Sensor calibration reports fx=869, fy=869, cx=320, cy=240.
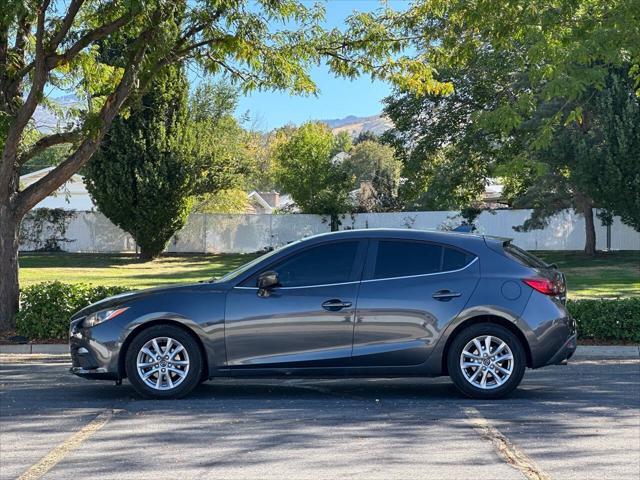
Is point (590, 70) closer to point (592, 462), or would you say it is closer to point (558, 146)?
point (592, 462)

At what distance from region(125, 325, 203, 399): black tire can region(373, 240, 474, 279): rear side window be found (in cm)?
193

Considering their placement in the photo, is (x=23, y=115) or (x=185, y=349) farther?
(x=23, y=115)

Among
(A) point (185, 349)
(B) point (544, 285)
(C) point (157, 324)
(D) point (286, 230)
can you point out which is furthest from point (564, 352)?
(D) point (286, 230)

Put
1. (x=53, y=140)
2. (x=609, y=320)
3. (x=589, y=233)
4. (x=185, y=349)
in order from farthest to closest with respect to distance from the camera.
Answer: (x=589, y=233)
(x=53, y=140)
(x=609, y=320)
(x=185, y=349)

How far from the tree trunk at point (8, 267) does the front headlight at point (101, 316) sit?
547 centimetres

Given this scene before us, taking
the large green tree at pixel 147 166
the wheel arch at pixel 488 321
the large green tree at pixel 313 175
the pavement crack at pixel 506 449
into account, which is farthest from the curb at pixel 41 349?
the large green tree at pixel 313 175

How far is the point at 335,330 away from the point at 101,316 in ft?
7.61

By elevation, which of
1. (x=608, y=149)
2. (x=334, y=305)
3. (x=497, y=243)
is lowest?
(x=334, y=305)

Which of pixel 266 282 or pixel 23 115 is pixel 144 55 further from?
pixel 266 282

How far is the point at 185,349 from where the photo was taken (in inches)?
332

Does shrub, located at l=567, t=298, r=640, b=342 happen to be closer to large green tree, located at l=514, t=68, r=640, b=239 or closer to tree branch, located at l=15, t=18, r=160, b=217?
tree branch, located at l=15, t=18, r=160, b=217

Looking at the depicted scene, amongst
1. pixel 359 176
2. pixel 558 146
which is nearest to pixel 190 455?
pixel 558 146

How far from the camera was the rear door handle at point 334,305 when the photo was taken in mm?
8461

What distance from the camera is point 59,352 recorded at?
12.7 meters
